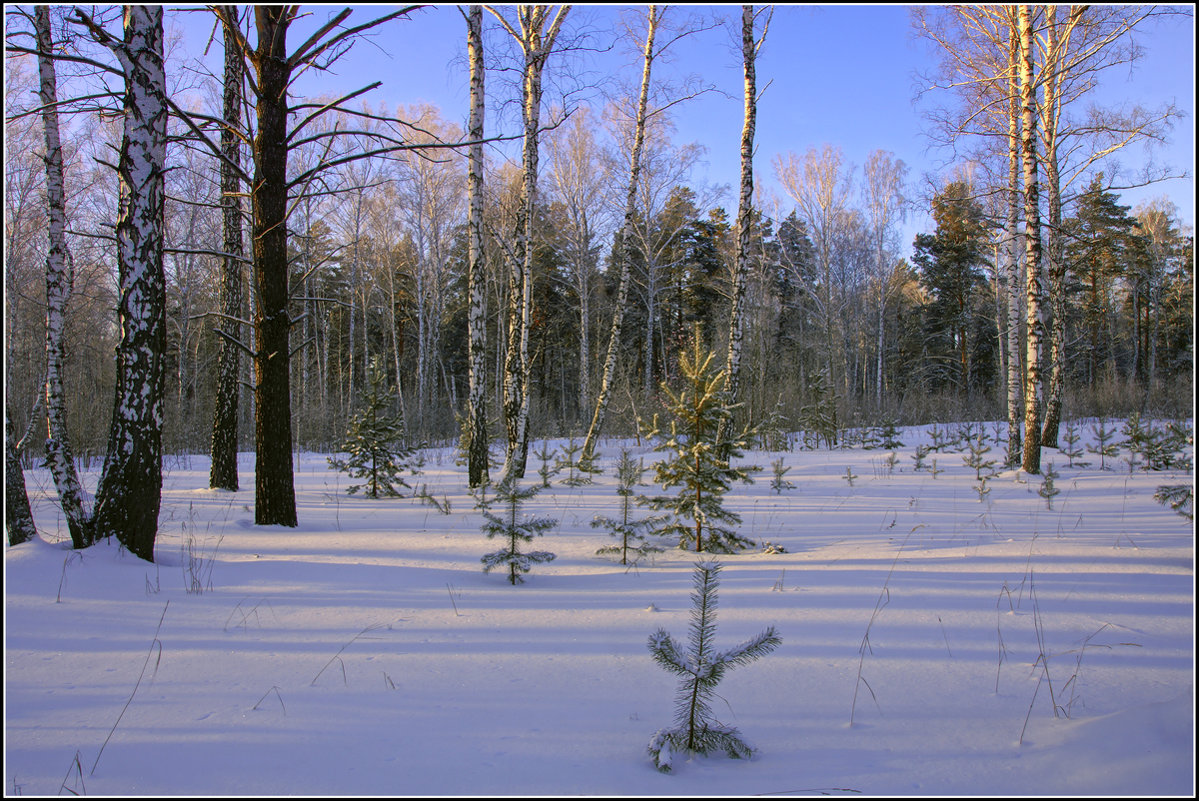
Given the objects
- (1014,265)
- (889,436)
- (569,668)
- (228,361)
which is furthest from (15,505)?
(889,436)

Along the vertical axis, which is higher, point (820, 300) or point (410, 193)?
point (410, 193)

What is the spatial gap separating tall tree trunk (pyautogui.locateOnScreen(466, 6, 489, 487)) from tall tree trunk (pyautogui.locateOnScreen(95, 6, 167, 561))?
4483mm

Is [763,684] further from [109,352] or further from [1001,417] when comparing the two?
[109,352]

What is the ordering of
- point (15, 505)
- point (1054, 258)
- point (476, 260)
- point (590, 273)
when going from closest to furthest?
point (15, 505)
point (476, 260)
point (1054, 258)
point (590, 273)

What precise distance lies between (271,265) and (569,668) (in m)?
4.96

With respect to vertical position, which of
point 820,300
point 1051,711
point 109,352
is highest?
point 820,300

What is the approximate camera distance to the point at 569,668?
289cm

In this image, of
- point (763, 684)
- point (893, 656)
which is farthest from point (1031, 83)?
point (763, 684)

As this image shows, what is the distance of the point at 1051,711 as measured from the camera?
8.42 ft

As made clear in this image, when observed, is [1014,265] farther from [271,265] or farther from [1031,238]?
[271,265]

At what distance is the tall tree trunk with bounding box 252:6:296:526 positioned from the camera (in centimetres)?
567

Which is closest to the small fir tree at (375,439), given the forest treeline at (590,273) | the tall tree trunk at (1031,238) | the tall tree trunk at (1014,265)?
the forest treeline at (590,273)

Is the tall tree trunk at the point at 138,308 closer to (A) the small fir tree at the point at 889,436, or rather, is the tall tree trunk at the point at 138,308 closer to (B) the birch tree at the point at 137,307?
(B) the birch tree at the point at 137,307

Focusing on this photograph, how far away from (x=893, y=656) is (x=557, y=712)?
185 centimetres
